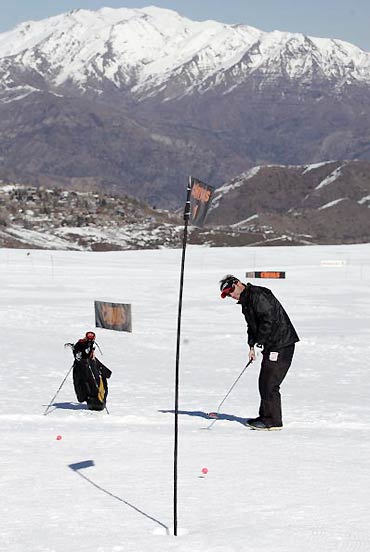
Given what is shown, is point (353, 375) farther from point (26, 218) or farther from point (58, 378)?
point (26, 218)

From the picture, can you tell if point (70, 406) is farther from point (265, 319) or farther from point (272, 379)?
point (265, 319)

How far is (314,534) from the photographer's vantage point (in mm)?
5562

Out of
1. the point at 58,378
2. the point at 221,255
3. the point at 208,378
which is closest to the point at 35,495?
the point at 58,378

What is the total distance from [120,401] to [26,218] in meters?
115

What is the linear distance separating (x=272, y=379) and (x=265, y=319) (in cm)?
66

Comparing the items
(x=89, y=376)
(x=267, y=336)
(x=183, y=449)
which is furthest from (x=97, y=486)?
(x=89, y=376)

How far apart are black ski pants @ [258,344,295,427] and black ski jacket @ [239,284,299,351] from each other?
87 mm

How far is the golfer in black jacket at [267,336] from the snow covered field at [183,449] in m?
0.28

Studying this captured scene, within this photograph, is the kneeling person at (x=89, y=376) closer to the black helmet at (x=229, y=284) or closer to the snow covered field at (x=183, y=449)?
the snow covered field at (x=183, y=449)

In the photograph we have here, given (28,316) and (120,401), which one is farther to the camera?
(28,316)

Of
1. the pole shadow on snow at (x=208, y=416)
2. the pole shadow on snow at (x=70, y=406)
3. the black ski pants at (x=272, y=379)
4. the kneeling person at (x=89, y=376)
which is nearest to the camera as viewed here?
the black ski pants at (x=272, y=379)

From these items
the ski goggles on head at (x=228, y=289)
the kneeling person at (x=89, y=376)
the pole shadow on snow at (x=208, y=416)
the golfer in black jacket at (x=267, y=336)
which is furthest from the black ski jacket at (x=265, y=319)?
the kneeling person at (x=89, y=376)

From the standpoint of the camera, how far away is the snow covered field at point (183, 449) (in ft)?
18.6

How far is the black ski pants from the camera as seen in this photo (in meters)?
9.41
